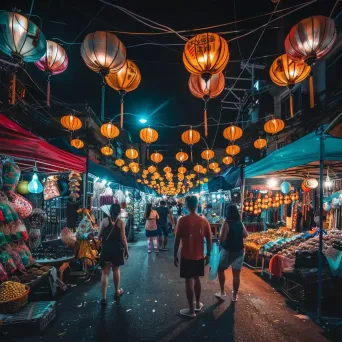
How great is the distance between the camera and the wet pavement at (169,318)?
4.25 m

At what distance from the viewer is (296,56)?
5.46 metres

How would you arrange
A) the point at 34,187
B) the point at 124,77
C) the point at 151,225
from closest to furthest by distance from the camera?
the point at 124,77
the point at 34,187
the point at 151,225

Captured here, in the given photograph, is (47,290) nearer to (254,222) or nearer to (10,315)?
(10,315)

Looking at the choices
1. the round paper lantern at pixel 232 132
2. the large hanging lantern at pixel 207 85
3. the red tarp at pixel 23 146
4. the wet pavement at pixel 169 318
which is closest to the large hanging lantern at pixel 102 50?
the red tarp at pixel 23 146

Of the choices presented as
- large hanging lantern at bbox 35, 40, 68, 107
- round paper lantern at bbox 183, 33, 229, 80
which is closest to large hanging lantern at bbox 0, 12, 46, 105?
large hanging lantern at bbox 35, 40, 68, 107

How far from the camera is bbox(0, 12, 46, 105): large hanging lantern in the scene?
14.6 feet

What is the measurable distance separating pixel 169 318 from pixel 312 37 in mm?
6326

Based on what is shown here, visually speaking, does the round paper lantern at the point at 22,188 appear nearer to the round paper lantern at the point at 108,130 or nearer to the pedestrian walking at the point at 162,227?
the round paper lantern at the point at 108,130

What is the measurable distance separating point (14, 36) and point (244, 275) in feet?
28.6

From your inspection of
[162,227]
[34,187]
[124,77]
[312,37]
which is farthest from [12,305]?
[162,227]

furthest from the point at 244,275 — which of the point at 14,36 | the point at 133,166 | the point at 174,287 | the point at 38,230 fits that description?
the point at 133,166

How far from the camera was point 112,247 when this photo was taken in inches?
226

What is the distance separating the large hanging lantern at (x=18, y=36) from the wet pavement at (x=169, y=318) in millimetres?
4943

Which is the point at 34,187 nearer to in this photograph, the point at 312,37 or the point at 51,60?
the point at 51,60
